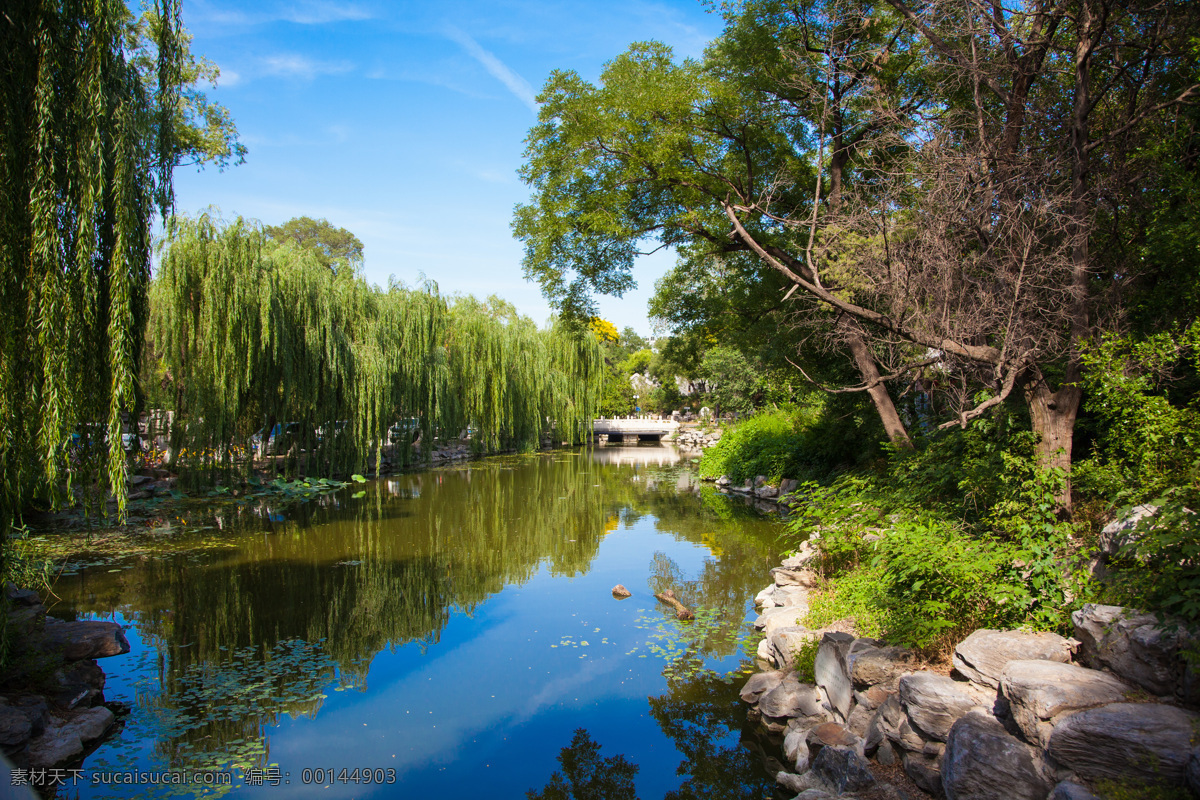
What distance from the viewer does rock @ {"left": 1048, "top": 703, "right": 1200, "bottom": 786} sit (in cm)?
287

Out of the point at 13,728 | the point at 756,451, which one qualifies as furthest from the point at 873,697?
the point at 756,451

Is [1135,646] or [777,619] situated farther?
[777,619]

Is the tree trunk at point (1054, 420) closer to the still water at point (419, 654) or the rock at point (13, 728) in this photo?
the still water at point (419, 654)

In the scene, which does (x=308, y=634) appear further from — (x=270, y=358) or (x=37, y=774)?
(x=270, y=358)

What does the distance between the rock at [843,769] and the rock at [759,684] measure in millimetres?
1157

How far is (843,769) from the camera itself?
155 inches

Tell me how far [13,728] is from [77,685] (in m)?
0.91

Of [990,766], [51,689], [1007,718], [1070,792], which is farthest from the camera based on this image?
[51,689]

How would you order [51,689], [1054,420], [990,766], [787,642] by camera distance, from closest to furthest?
[990,766] → [51,689] → [1054,420] → [787,642]

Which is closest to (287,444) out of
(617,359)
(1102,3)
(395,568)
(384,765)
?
(395,568)

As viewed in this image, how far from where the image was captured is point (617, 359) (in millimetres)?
56812

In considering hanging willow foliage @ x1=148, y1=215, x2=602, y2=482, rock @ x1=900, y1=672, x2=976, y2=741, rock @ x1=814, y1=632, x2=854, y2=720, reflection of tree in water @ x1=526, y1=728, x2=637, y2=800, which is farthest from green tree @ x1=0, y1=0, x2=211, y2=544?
hanging willow foliage @ x1=148, y1=215, x2=602, y2=482

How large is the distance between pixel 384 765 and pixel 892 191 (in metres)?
6.87

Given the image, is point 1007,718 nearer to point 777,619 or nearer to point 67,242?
point 777,619
